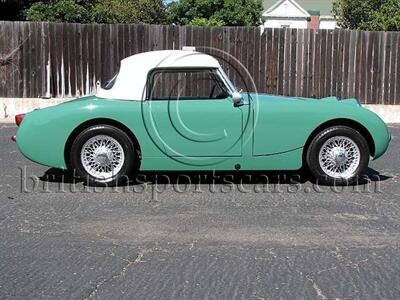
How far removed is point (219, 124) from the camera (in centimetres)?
691

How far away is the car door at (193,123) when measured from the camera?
22.7ft

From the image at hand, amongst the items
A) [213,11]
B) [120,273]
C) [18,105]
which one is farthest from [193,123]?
[213,11]

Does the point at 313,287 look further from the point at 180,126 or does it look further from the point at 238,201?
the point at 180,126

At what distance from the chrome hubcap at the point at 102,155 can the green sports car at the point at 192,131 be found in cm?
1

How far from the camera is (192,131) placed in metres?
6.93

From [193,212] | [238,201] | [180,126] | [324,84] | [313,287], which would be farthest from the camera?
[324,84]

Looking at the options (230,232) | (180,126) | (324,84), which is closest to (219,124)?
(180,126)

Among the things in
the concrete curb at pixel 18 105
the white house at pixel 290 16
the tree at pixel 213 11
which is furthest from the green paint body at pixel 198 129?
the white house at pixel 290 16

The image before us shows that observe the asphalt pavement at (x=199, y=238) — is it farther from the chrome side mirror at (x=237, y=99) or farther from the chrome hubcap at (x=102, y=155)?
the chrome side mirror at (x=237, y=99)

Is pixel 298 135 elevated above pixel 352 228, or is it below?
above

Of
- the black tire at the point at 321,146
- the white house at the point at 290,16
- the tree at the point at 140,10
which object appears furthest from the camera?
the white house at the point at 290,16

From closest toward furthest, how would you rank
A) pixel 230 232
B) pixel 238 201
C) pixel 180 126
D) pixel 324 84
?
1. pixel 230 232
2. pixel 238 201
3. pixel 180 126
4. pixel 324 84

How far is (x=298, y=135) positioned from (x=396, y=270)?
2798 millimetres

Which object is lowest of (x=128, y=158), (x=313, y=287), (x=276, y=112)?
(x=313, y=287)
